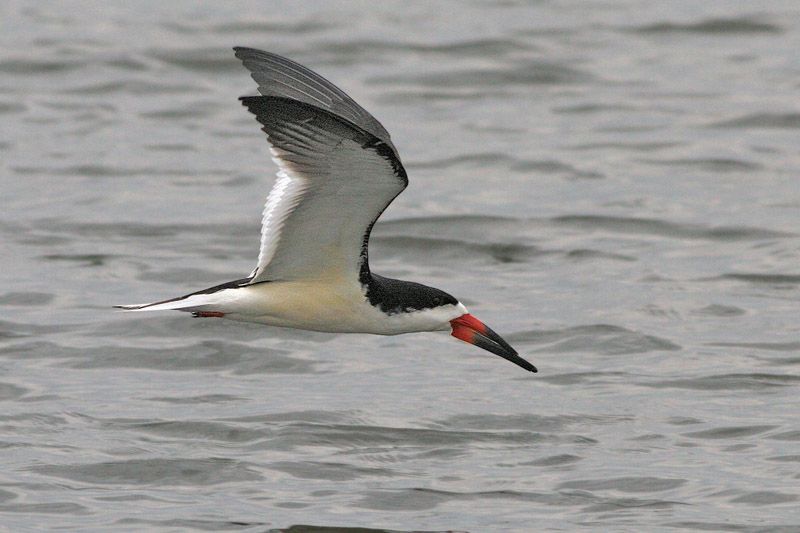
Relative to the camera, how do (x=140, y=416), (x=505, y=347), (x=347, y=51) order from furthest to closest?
(x=347, y=51) → (x=140, y=416) → (x=505, y=347)

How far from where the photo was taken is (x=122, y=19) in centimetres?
2078

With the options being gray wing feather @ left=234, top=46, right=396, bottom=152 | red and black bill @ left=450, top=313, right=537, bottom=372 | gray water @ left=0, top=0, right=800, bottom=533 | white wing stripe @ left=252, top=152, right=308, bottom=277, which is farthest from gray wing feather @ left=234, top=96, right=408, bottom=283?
gray water @ left=0, top=0, right=800, bottom=533

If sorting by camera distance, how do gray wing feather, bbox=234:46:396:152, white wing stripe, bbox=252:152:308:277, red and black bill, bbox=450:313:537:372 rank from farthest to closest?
red and black bill, bbox=450:313:537:372, gray wing feather, bbox=234:46:396:152, white wing stripe, bbox=252:152:308:277

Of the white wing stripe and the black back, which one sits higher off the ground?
the white wing stripe

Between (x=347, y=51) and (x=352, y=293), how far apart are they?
11599 mm

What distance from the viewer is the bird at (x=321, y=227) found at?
7.34 m

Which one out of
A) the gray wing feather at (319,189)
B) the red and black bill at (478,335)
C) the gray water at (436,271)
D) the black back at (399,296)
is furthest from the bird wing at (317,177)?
the gray water at (436,271)

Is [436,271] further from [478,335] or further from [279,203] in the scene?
[279,203]

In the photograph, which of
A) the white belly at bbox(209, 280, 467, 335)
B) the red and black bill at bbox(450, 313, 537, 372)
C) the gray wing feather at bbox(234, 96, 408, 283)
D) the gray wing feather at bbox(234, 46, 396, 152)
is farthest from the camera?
the red and black bill at bbox(450, 313, 537, 372)

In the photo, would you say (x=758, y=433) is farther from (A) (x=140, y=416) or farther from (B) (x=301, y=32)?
(B) (x=301, y=32)

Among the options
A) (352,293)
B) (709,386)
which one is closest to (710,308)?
(709,386)

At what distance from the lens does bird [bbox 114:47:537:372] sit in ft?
24.1

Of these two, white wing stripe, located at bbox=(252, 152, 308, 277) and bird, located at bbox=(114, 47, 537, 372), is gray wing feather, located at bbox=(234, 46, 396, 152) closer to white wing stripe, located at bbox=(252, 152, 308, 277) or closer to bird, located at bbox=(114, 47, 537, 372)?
bird, located at bbox=(114, 47, 537, 372)

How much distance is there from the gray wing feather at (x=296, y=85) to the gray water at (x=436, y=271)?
76.5 inches
